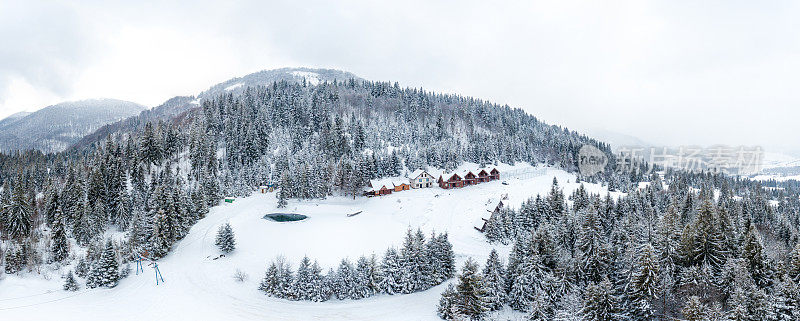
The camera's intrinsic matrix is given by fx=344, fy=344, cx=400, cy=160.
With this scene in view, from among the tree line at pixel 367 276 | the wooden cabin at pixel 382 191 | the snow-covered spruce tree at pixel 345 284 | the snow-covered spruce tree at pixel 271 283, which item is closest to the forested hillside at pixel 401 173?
the wooden cabin at pixel 382 191

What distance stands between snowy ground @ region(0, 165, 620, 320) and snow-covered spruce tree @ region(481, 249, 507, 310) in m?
6.83

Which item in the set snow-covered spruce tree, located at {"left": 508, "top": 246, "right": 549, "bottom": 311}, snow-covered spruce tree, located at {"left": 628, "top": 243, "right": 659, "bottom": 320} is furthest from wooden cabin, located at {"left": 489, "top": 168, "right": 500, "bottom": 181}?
snow-covered spruce tree, located at {"left": 628, "top": 243, "right": 659, "bottom": 320}

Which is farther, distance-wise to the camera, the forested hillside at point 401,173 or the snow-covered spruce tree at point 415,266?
the snow-covered spruce tree at point 415,266

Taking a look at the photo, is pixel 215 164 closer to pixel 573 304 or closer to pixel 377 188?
pixel 377 188

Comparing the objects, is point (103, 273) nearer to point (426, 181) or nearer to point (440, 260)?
point (440, 260)

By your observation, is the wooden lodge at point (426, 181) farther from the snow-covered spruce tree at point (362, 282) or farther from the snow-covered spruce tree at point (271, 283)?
the snow-covered spruce tree at point (271, 283)

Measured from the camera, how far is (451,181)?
97312 mm

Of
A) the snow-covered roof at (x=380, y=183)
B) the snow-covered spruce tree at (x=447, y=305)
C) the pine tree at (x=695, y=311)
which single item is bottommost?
the snow-covered spruce tree at (x=447, y=305)

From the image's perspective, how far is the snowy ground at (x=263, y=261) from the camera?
1567 inches

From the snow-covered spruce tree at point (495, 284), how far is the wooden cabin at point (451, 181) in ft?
180

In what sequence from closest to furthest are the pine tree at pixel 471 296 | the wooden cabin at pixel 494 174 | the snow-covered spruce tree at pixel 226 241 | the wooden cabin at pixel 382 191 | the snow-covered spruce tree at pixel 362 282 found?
the pine tree at pixel 471 296, the snow-covered spruce tree at pixel 362 282, the snow-covered spruce tree at pixel 226 241, the wooden cabin at pixel 382 191, the wooden cabin at pixel 494 174

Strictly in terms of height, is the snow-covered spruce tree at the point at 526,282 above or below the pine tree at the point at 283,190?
below

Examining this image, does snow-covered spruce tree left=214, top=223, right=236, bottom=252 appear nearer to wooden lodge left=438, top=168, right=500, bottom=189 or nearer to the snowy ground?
the snowy ground

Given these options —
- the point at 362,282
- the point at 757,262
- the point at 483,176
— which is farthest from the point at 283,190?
the point at 757,262
